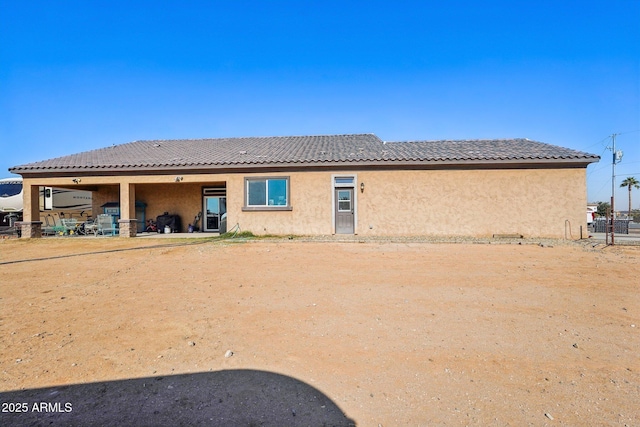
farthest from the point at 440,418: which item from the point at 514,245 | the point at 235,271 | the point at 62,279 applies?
the point at 514,245

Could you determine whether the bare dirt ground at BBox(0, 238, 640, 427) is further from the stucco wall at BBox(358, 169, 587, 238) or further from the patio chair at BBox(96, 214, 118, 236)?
the patio chair at BBox(96, 214, 118, 236)

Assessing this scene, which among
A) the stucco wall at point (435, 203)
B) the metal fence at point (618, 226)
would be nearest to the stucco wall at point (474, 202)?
the stucco wall at point (435, 203)

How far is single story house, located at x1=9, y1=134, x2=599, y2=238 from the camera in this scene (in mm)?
13820

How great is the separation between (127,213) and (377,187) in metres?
11.3

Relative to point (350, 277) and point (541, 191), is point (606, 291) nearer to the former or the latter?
point (350, 277)

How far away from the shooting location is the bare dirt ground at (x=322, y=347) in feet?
8.30

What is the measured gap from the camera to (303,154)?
1576 centimetres

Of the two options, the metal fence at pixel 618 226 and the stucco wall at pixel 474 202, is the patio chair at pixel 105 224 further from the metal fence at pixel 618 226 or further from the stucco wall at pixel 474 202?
the metal fence at pixel 618 226

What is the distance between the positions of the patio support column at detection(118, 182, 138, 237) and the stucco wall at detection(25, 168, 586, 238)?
1.26 feet

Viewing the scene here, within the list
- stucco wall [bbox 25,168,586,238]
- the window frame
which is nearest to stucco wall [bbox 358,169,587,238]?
stucco wall [bbox 25,168,586,238]

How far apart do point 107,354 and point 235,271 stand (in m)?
4.02

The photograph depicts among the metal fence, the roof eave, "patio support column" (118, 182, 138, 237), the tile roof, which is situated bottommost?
the metal fence

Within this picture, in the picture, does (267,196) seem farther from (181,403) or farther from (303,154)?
(181,403)

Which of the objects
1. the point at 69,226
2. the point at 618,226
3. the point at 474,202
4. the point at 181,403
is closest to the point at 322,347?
the point at 181,403
